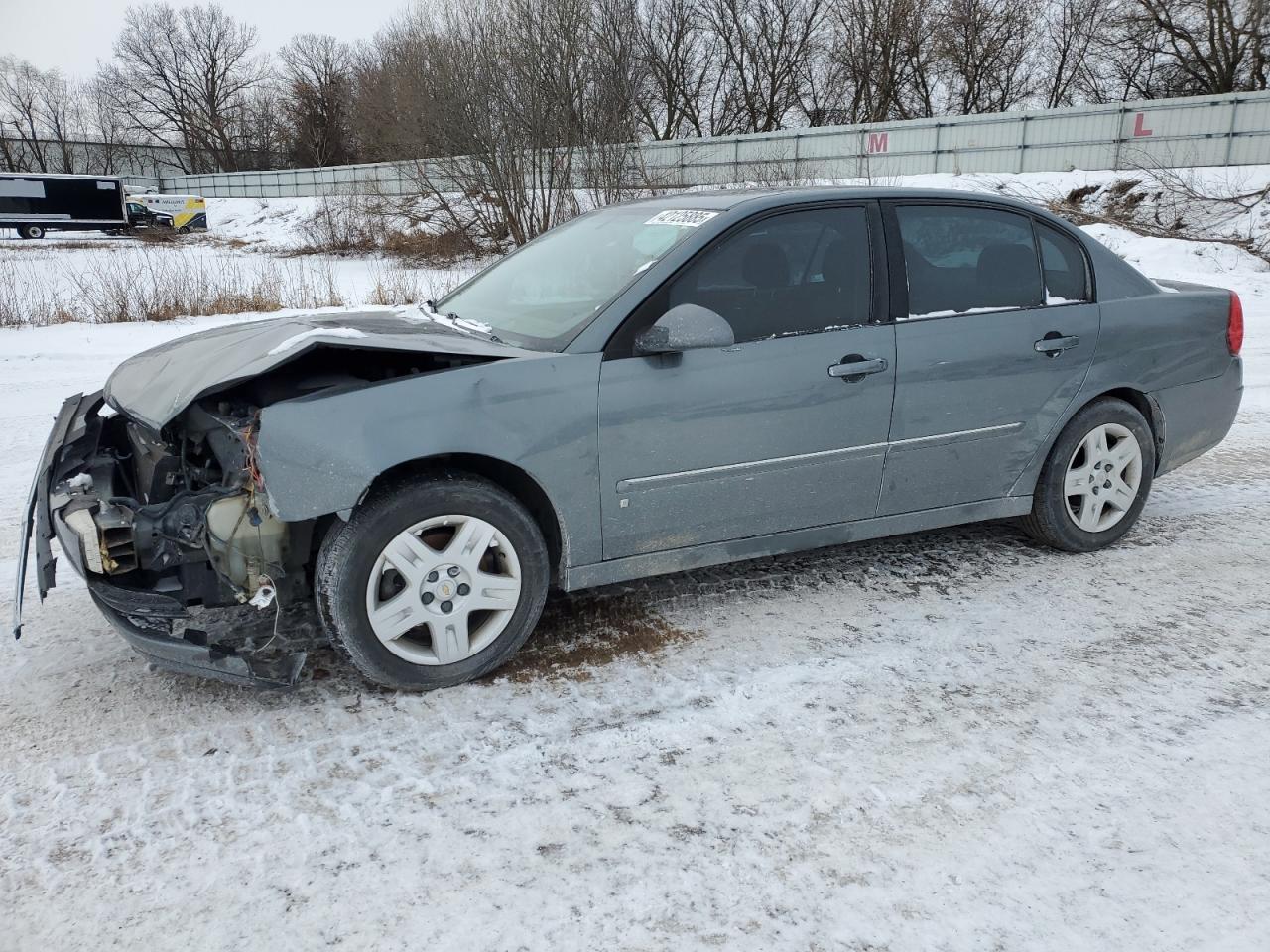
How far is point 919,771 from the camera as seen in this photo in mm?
2637

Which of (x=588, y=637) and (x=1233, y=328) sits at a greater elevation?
(x=1233, y=328)

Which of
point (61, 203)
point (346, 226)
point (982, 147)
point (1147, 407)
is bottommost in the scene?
point (1147, 407)

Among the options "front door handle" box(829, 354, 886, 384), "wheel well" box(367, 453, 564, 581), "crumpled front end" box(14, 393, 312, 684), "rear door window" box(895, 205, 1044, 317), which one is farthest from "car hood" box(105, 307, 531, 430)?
"rear door window" box(895, 205, 1044, 317)

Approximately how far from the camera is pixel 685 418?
3.28 metres

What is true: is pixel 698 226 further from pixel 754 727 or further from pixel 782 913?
pixel 782 913

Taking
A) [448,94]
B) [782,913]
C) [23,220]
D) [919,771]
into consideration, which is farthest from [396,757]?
[23,220]

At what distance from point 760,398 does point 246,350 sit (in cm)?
181

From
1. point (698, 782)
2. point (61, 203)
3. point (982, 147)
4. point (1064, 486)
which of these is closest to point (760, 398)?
point (698, 782)

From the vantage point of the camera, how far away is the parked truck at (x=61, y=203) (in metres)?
36.5

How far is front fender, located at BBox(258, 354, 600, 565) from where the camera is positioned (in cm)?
278

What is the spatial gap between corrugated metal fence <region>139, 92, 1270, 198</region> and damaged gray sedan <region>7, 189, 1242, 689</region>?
1609cm

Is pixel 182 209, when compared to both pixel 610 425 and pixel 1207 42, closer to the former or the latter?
pixel 1207 42

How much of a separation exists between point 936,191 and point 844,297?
0.78m

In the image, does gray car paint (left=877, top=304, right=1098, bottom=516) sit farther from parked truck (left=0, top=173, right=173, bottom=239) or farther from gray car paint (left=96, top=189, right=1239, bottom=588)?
parked truck (left=0, top=173, right=173, bottom=239)
